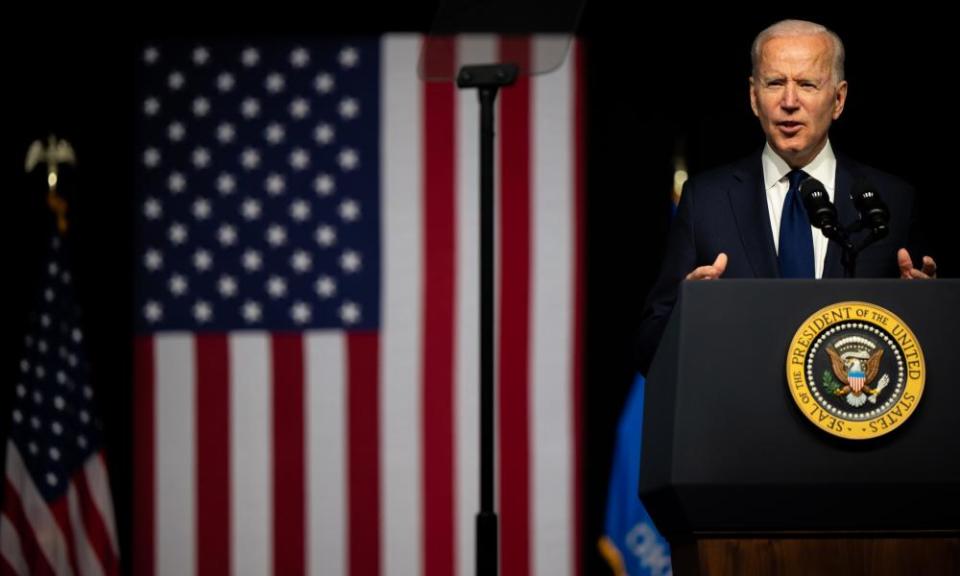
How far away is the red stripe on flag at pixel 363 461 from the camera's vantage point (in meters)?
4.20

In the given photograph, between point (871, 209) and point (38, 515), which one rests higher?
point (871, 209)

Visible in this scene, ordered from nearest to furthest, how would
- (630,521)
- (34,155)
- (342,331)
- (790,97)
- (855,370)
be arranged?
(855,370) → (790,97) → (630,521) → (34,155) → (342,331)

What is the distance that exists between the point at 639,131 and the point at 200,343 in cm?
163

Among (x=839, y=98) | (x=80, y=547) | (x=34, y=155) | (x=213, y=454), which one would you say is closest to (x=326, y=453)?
(x=213, y=454)

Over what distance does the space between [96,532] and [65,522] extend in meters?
0.10

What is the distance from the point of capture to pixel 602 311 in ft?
13.9

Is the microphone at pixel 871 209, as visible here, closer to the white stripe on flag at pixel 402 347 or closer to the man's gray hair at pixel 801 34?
the man's gray hair at pixel 801 34

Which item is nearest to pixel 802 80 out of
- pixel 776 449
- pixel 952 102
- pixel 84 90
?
pixel 776 449

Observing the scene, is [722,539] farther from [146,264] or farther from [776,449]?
[146,264]

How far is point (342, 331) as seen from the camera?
4227 millimetres

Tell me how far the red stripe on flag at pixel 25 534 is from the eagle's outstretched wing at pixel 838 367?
3060mm

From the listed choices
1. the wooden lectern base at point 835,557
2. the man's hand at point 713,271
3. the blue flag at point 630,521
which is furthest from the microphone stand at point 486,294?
the blue flag at point 630,521

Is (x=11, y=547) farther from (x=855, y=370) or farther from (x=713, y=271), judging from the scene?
(x=855, y=370)

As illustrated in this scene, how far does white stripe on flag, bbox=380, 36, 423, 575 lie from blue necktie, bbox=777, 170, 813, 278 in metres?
2.32
